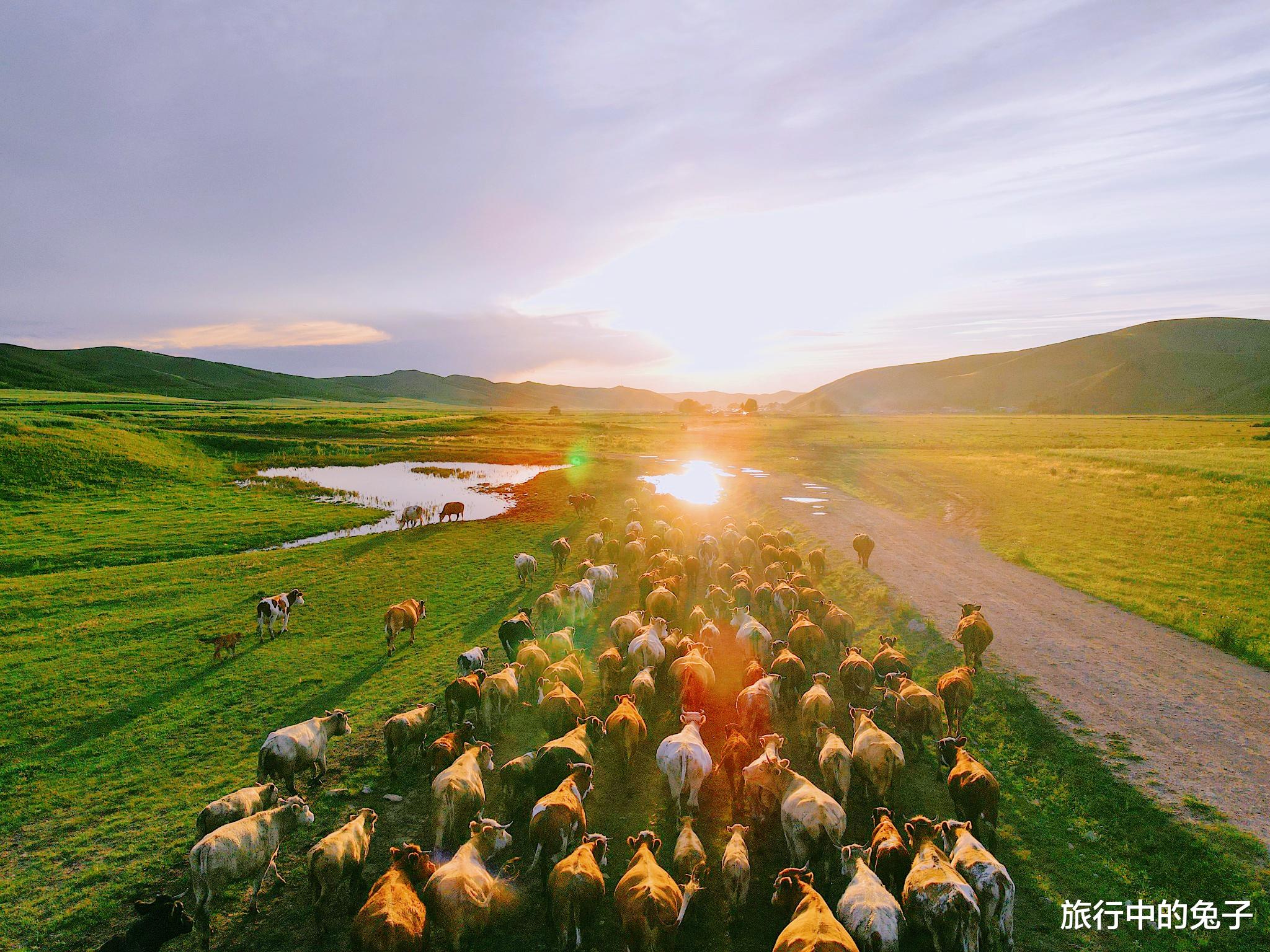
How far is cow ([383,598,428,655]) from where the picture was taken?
648 inches

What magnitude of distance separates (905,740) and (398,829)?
1011 centimetres

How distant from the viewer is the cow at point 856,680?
13.0 metres

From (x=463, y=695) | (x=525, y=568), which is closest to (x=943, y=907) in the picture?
(x=463, y=695)

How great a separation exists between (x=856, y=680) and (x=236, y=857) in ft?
39.8

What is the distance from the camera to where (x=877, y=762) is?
970cm

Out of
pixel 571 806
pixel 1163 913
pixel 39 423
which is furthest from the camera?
pixel 39 423

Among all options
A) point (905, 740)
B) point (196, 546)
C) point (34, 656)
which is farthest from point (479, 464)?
point (905, 740)

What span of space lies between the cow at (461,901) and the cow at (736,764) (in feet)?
14.1

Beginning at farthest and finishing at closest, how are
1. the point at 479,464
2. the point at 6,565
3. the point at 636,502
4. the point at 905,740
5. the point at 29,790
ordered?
the point at 479,464, the point at 636,502, the point at 6,565, the point at 905,740, the point at 29,790

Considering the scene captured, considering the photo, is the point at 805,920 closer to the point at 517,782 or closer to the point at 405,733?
the point at 517,782

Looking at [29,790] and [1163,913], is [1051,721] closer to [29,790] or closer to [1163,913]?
[1163,913]

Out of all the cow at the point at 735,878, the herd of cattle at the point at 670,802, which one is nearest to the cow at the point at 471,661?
the herd of cattle at the point at 670,802

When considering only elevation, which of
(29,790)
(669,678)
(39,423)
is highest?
(39,423)

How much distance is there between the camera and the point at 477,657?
14.5m
